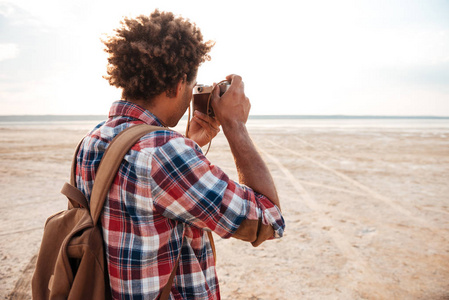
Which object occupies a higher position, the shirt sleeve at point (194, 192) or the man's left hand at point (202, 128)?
the man's left hand at point (202, 128)

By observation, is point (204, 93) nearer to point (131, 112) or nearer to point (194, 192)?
point (131, 112)

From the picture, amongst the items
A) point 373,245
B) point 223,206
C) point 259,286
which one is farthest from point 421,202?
point 223,206

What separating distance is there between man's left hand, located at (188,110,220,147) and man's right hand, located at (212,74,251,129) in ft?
0.54

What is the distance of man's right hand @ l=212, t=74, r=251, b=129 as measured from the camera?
1301 mm

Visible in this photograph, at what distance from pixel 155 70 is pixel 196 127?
1.74ft

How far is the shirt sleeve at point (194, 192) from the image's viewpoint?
38.3 inches

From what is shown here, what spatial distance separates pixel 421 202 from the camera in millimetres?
5613

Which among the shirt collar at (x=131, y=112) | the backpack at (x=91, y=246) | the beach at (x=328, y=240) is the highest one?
the shirt collar at (x=131, y=112)

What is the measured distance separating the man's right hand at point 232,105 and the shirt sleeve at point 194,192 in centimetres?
31

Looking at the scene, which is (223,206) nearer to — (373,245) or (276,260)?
(276,260)

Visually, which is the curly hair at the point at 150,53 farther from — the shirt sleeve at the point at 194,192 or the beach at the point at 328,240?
the beach at the point at 328,240

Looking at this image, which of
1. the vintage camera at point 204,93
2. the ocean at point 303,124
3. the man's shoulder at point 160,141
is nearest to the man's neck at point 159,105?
the vintage camera at point 204,93

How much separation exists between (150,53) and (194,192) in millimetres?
537

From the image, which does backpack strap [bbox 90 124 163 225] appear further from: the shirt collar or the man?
the shirt collar
